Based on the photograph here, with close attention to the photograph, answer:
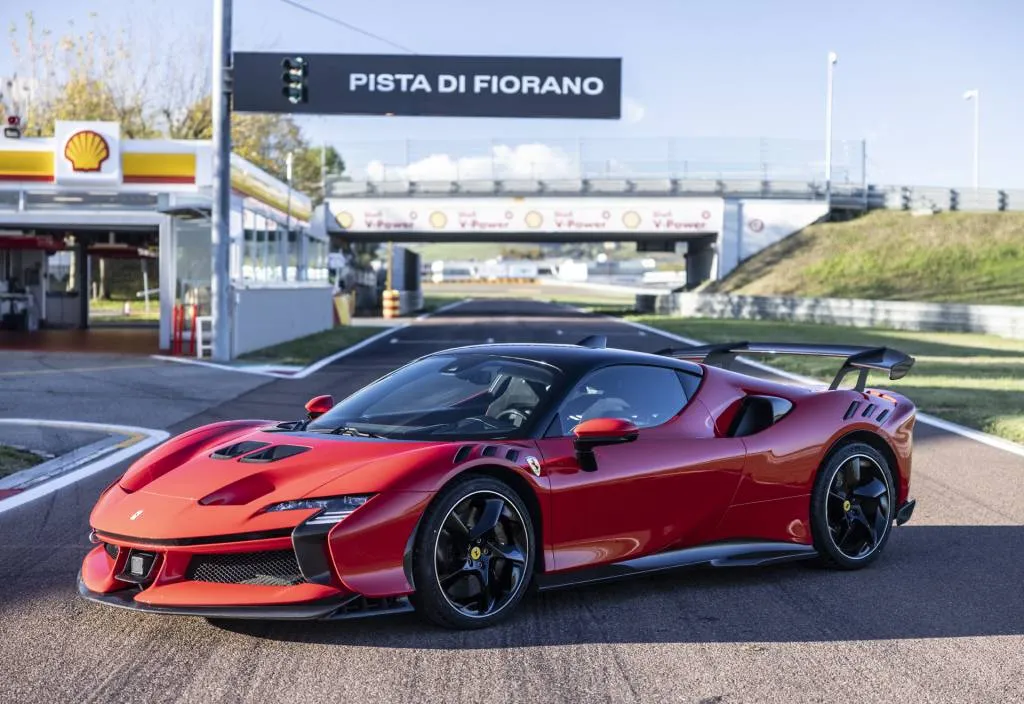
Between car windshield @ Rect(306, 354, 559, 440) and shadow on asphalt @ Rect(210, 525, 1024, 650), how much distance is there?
0.84m

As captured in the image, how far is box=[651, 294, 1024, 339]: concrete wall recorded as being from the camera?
1480 inches

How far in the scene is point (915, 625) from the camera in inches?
233

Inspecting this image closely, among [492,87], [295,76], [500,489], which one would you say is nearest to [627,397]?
[500,489]

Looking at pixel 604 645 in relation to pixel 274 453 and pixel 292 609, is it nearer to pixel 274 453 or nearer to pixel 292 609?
pixel 292 609

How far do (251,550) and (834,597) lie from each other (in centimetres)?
284

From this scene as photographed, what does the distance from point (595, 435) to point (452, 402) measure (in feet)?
2.93

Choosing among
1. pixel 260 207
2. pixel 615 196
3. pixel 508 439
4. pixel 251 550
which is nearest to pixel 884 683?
pixel 508 439

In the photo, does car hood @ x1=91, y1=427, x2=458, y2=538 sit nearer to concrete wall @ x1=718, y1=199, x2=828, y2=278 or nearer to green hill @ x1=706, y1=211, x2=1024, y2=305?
green hill @ x1=706, y1=211, x2=1024, y2=305

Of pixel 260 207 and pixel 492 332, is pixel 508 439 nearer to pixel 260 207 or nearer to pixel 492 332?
pixel 260 207

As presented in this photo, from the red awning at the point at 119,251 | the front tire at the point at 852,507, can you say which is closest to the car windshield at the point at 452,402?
the front tire at the point at 852,507

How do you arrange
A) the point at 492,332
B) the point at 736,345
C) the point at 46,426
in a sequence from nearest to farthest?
1. the point at 736,345
2. the point at 46,426
3. the point at 492,332

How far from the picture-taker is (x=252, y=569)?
208 inches

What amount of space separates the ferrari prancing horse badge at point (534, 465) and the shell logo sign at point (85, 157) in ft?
86.9

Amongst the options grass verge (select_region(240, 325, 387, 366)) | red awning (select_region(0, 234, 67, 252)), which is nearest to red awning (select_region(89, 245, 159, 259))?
red awning (select_region(0, 234, 67, 252))
